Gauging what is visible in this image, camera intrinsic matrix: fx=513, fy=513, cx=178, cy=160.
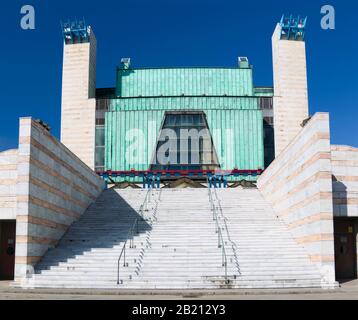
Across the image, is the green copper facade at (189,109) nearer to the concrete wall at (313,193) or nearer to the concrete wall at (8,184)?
the concrete wall at (313,193)

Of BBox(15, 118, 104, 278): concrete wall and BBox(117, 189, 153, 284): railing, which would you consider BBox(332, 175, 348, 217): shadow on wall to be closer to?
BBox(117, 189, 153, 284): railing

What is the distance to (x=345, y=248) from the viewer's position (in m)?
21.5

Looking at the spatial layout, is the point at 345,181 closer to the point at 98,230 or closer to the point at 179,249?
the point at 179,249

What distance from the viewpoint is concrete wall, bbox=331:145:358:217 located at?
19922 mm

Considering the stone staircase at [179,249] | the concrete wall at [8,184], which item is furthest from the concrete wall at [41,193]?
the concrete wall at [8,184]

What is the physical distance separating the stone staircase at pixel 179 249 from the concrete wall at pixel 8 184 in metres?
2.21

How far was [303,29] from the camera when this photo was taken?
4359 centimetres

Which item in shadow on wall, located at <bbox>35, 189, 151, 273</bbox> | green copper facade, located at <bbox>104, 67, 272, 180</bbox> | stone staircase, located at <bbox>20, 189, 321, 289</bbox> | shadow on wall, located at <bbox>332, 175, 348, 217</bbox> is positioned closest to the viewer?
stone staircase, located at <bbox>20, 189, 321, 289</bbox>

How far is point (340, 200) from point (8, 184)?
507 inches

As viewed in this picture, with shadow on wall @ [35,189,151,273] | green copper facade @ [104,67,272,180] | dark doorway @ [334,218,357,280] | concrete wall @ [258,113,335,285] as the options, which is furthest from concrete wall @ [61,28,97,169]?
dark doorway @ [334,218,357,280]

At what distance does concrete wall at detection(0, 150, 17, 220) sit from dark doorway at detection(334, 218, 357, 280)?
1312 cm

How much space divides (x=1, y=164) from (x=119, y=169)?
66.0ft

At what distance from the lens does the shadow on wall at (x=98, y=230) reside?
19422mm
